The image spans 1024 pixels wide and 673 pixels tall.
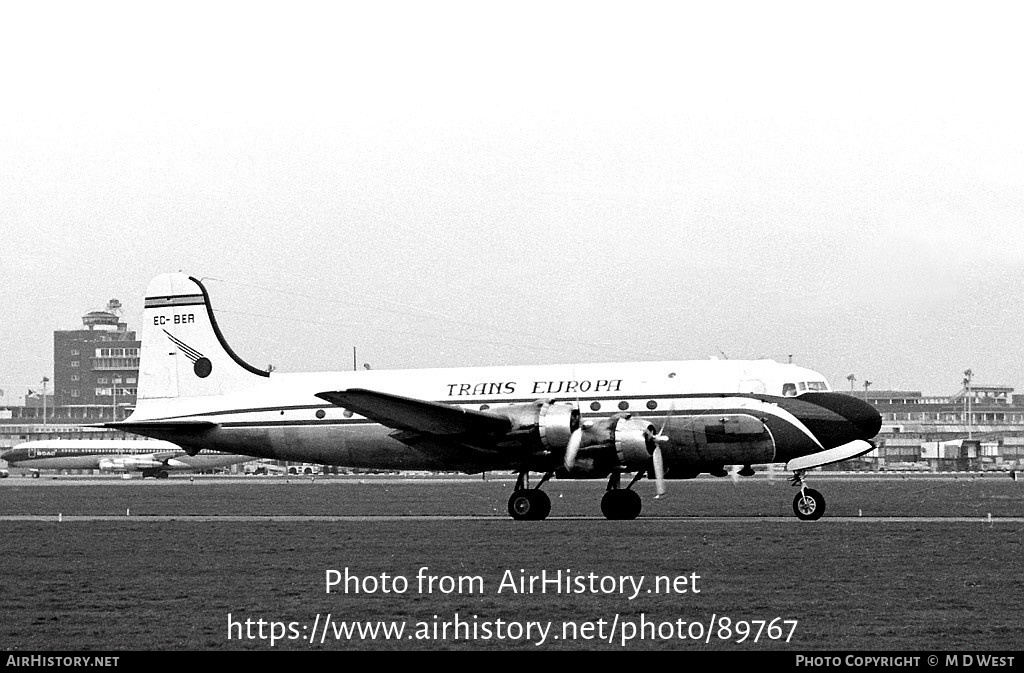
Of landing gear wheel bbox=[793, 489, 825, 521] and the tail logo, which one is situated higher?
the tail logo

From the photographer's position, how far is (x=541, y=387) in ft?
108

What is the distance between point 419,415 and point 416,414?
0.08 metres

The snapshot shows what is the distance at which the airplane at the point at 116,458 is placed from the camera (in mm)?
106000

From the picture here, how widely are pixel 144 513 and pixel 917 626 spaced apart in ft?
99.0

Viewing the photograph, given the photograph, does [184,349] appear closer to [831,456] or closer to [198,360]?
[198,360]

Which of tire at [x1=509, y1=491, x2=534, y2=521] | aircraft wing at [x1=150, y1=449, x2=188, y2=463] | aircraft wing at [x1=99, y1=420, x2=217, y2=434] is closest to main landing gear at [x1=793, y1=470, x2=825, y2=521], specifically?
tire at [x1=509, y1=491, x2=534, y2=521]

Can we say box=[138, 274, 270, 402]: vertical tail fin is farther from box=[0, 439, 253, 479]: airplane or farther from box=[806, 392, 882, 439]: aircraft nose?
box=[0, 439, 253, 479]: airplane

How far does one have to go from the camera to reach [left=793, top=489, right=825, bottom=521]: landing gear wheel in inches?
1227

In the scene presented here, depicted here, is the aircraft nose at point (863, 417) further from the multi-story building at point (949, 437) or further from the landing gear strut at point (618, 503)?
the multi-story building at point (949, 437)

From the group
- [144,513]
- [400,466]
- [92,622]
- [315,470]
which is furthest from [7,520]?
[315,470]

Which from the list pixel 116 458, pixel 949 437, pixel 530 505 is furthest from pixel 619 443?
pixel 949 437

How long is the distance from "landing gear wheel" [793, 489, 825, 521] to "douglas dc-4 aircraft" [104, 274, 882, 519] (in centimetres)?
3

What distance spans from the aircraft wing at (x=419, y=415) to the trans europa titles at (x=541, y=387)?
1631 millimetres

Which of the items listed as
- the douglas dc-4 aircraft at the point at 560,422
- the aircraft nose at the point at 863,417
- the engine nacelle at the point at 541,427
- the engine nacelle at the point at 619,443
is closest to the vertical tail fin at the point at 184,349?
the douglas dc-4 aircraft at the point at 560,422
